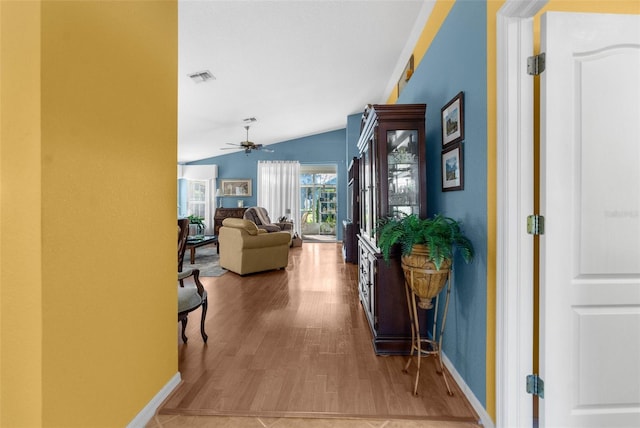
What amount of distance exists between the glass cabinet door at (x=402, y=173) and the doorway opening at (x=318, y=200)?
668 cm

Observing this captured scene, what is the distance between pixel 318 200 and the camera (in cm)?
920

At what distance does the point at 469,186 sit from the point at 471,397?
4.00 feet

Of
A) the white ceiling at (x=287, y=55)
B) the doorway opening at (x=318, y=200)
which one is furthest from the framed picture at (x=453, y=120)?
the doorway opening at (x=318, y=200)

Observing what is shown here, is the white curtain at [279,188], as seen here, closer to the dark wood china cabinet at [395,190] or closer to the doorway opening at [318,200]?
the doorway opening at [318,200]

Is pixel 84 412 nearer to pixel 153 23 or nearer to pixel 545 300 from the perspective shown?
pixel 153 23

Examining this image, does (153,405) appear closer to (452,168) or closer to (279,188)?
(452,168)

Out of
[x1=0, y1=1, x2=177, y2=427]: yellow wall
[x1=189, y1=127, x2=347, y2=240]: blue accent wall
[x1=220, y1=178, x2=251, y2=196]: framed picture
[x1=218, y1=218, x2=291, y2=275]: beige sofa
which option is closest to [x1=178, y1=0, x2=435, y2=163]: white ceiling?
[x1=0, y1=1, x2=177, y2=427]: yellow wall

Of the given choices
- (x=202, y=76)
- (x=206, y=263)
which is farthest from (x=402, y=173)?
(x=206, y=263)

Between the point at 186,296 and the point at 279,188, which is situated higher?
the point at 279,188

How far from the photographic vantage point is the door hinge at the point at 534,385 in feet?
4.54

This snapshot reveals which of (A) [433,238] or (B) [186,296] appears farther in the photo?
(B) [186,296]

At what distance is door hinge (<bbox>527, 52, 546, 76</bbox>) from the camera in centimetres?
133

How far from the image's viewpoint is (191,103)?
4.89m

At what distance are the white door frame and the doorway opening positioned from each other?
7634mm
